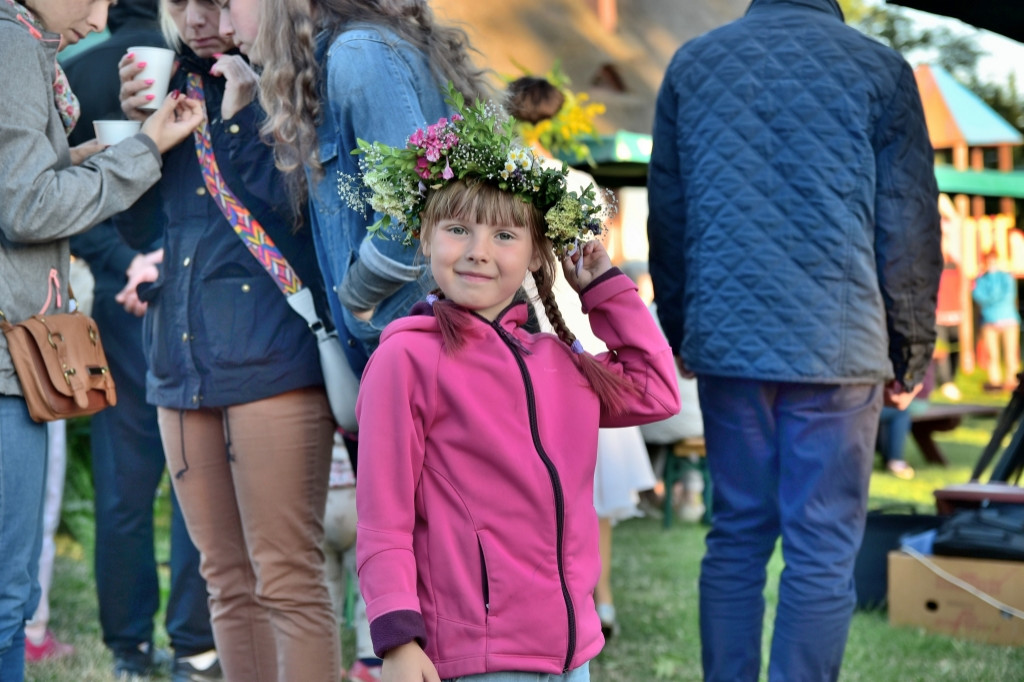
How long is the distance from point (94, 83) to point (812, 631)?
9.40ft

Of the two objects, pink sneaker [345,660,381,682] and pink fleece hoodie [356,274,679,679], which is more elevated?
pink fleece hoodie [356,274,679,679]

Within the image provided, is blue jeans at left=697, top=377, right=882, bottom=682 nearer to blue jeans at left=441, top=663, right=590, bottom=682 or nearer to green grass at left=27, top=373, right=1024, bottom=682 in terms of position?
green grass at left=27, top=373, right=1024, bottom=682

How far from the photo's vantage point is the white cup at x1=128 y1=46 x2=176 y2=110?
280cm

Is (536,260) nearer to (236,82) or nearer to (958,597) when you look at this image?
(236,82)

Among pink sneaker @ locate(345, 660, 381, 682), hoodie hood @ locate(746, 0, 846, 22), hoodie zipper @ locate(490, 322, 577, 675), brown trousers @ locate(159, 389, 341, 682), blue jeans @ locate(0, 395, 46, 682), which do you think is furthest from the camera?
pink sneaker @ locate(345, 660, 381, 682)

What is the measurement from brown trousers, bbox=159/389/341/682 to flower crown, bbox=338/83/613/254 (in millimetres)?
812

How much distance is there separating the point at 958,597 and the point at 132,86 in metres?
3.51

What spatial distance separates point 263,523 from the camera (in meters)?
2.68

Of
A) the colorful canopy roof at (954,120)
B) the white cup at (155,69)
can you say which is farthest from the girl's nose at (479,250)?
the colorful canopy roof at (954,120)

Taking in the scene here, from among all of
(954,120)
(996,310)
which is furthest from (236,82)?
(954,120)

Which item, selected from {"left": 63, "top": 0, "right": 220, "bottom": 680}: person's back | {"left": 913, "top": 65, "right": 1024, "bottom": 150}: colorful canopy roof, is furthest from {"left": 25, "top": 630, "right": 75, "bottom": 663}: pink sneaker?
{"left": 913, "top": 65, "right": 1024, "bottom": 150}: colorful canopy roof

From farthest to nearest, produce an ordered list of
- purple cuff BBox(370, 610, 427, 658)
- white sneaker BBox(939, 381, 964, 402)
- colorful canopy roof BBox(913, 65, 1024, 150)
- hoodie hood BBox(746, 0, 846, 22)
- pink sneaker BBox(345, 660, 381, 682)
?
colorful canopy roof BBox(913, 65, 1024, 150)
white sneaker BBox(939, 381, 964, 402)
pink sneaker BBox(345, 660, 381, 682)
hoodie hood BBox(746, 0, 846, 22)
purple cuff BBox(370, 610, 427, 658)

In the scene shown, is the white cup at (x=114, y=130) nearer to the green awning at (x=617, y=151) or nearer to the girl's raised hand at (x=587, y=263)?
the girl's raised hand at (x=587, y=263)

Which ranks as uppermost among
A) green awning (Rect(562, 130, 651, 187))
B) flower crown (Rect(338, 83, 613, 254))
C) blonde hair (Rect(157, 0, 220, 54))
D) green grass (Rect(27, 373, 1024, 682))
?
green awning (Rect(562, 130, 651, 187))
